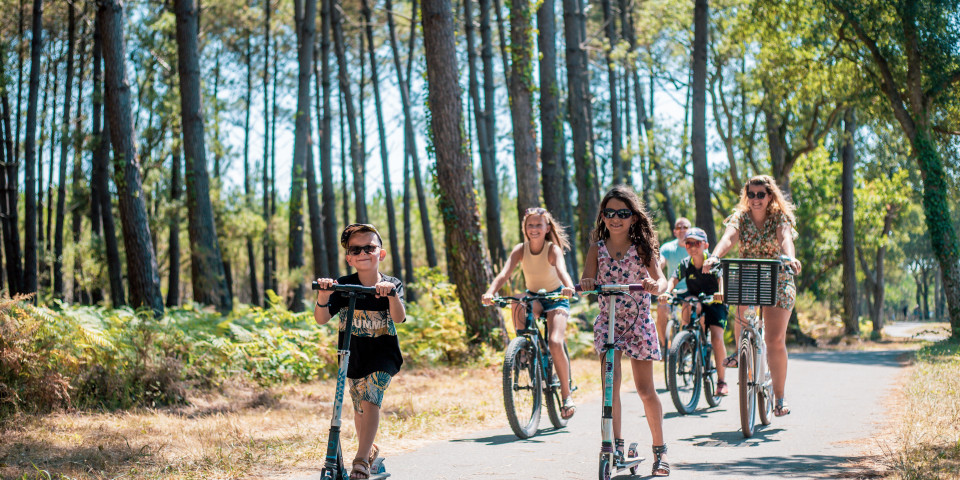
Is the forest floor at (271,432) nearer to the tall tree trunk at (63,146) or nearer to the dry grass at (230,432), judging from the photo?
the dry grass at (230,432)

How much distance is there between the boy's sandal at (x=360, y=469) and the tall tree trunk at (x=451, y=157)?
794 cm

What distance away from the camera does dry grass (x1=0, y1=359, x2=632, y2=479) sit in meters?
6.09

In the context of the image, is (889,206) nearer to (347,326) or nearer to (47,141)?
(47,141)

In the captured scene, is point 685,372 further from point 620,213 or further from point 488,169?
point 488,169

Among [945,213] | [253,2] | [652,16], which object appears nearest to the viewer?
[945,213]

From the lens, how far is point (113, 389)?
9078 mm

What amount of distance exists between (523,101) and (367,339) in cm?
1229

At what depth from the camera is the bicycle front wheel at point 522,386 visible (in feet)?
24.1

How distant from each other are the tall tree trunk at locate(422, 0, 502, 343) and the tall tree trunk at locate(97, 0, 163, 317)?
4.65m

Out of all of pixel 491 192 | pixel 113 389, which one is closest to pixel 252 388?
pixel 113 389

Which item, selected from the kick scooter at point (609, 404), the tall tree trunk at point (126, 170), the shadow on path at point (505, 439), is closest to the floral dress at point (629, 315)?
the kick scooter at point (609, 404)

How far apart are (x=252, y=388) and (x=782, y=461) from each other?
6.57m

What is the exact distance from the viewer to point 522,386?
762 cm

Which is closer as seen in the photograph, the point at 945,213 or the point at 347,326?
the point at 347,326
